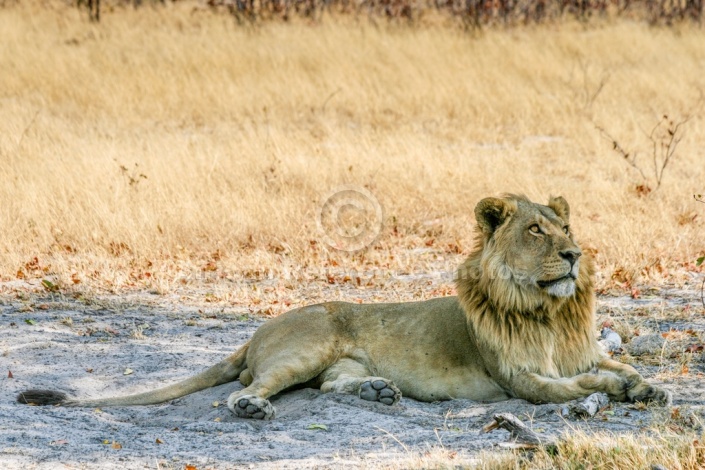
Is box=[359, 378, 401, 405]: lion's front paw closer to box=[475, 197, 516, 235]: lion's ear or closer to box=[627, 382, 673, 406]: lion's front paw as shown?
box=[475, 197, 516, 235]: lion's ear

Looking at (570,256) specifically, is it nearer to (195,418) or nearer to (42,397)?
(195,418)

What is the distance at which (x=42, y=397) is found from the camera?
17.6 feet

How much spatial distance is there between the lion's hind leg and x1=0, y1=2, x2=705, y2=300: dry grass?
2.95 m

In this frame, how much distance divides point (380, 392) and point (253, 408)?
669 mm

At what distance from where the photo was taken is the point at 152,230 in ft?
30.8

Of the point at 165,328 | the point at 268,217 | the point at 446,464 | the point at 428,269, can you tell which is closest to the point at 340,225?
the point at 268,217

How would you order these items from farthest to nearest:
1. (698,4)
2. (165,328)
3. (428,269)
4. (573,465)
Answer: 1. (698,4)
2. (428,269)
3. (165,328)
4. (573,465)

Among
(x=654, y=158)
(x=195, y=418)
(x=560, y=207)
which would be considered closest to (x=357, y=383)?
(x=195, y=418)

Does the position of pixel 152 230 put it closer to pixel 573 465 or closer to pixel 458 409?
pixel 458 409

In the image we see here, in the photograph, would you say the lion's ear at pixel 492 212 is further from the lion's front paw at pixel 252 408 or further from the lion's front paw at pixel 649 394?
the lion's front paw at pixel 252 408

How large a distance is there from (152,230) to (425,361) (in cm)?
447

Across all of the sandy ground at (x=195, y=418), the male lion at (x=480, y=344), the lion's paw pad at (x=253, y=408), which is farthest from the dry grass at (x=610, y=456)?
the lion's paw pad at (x=253, y=408)

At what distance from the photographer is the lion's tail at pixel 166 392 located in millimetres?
5375

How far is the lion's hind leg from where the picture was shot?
5324 mm
